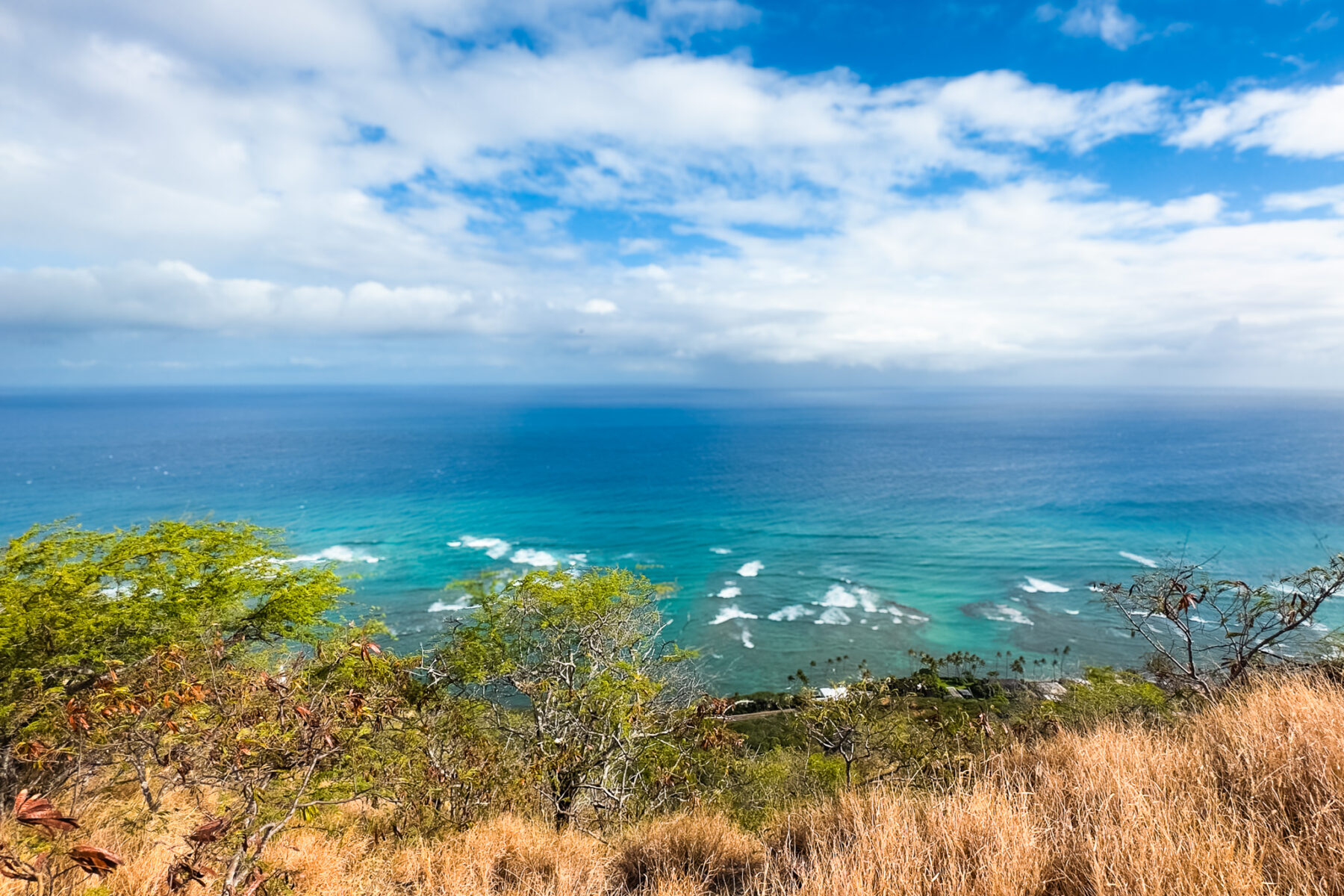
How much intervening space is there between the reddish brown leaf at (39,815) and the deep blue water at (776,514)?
111ft

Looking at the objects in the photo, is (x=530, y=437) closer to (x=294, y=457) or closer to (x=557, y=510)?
(x=294, y=457)

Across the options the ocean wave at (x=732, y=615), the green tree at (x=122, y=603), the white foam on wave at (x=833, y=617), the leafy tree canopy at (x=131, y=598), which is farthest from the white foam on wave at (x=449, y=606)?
the white foam on wave at (x=833, y=617)

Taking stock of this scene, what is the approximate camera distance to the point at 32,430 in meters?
135

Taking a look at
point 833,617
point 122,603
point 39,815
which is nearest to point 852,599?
point 833,617

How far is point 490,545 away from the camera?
53.1 meters

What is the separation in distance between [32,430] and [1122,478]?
225 m

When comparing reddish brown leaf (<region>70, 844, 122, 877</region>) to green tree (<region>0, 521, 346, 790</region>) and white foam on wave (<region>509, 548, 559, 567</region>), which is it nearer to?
green tree (<region>0, 521, 346, 790</region>)

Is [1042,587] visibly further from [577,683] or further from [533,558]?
[577,683]

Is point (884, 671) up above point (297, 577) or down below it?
below

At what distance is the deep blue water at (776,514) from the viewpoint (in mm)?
40625

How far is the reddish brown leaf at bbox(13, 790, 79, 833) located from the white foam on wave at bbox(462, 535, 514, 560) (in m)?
48.2

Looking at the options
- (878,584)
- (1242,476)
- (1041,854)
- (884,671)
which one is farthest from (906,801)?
(1242,476)

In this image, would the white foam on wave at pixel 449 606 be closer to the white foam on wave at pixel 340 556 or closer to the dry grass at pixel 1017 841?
the white foam on wave at pixel 340 556

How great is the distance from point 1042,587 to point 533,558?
1659 inches
